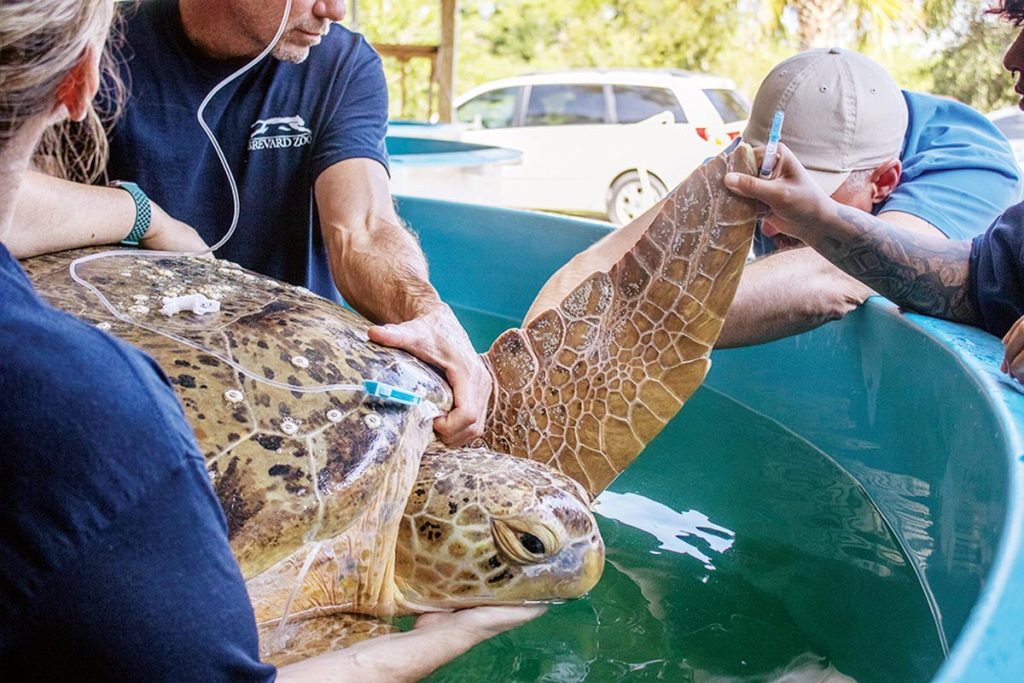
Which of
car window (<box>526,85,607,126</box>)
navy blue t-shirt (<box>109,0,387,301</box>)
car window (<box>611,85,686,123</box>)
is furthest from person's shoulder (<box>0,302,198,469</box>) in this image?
car window (<box>526,85,607,126</box>)

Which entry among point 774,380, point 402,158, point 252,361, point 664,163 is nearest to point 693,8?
point 664,163

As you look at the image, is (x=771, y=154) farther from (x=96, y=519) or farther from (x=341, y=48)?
(x=96, y=519)

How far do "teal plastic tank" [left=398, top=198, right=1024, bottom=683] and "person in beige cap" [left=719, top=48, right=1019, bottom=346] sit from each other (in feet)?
0.44

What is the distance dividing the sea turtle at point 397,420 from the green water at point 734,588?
0.22 metres

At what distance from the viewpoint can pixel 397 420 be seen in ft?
3.83

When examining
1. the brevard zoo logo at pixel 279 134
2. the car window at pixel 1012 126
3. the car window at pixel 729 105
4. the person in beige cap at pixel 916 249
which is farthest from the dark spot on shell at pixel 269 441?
the car window at pixel 729 105

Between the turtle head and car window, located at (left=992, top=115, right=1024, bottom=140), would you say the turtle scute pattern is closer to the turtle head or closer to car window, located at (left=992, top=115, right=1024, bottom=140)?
the turtle head

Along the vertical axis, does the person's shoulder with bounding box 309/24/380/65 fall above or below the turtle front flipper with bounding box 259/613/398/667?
above

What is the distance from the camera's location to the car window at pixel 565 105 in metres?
7.26

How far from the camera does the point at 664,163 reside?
683 cm

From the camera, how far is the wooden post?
6.23m

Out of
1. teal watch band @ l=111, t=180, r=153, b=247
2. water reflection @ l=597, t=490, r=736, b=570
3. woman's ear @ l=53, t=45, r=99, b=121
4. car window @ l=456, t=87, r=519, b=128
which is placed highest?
woman's ear @ l=53, t=45, r=99, b=121

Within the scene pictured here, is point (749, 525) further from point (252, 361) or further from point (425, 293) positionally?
point (252, 361)

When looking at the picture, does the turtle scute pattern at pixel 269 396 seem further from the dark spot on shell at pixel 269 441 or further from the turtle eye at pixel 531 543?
the turtle eye at pixel 531 543
